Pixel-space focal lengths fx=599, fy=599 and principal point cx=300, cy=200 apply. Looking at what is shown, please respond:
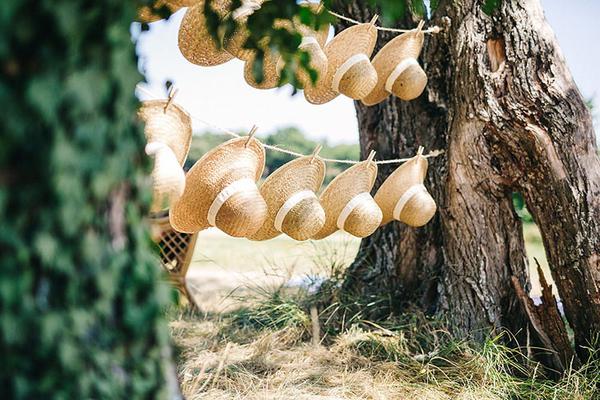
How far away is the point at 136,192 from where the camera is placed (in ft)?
2.76

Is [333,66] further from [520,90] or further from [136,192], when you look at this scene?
[136,192]

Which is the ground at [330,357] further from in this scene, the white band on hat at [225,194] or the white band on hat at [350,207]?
the white band on hat at [350,207]

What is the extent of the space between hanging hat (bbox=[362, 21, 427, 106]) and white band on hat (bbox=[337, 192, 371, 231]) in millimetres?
429

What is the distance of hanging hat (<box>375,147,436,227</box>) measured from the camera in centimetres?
236

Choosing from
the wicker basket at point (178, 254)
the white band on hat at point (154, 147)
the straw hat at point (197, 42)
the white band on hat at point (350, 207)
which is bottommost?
the wicker basket at point (178, 254)

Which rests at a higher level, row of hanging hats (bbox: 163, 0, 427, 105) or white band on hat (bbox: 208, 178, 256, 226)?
row of hanging hats (bbox: 163, 0, 427, 105)

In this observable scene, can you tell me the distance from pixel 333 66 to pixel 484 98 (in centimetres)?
66

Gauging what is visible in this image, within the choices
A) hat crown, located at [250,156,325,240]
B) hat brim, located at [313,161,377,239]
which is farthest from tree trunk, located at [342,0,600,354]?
hat crown, located at [250,156,325,240]

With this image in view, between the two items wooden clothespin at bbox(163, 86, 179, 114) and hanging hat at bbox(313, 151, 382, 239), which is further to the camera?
hanging hat at bbox(313, 151, 382, 239)

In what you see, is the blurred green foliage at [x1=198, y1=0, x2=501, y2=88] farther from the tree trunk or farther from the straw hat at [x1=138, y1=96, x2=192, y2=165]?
the tree trunk

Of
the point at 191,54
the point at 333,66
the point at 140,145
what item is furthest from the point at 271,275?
the point at 140,145

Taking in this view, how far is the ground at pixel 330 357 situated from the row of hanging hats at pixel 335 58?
900 mm

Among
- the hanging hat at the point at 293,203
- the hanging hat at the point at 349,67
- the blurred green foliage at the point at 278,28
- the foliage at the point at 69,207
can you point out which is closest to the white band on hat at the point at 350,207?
the hanging hat at the point at 293,203

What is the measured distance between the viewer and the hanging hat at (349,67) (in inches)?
85.7
